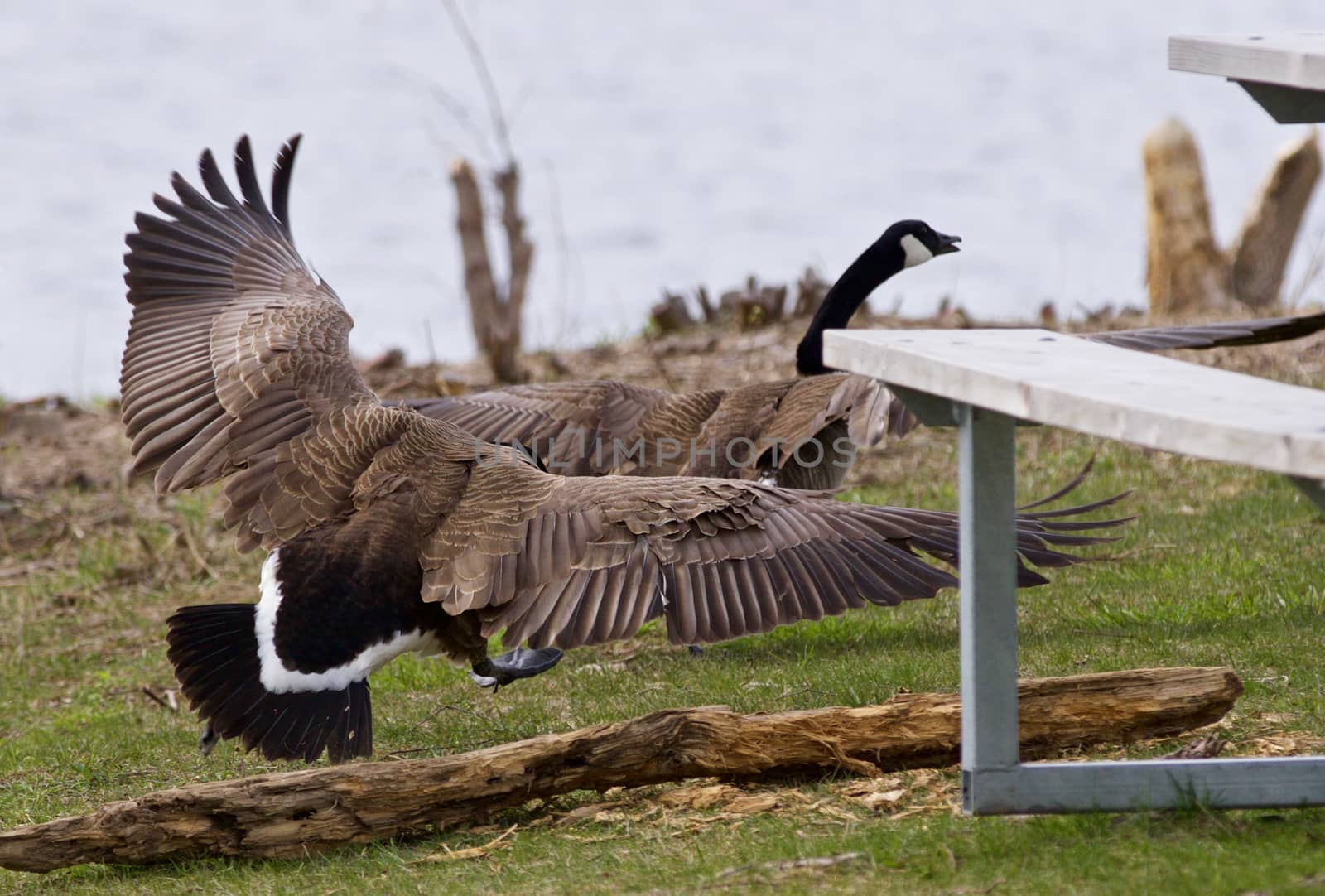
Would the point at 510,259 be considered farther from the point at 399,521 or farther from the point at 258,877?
the point at 258,877

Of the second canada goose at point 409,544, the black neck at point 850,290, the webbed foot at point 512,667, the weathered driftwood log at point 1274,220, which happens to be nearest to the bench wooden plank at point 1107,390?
the second canada goose at point 409,544

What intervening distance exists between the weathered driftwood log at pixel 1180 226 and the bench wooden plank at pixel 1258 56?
804 cm

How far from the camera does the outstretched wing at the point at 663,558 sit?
15.9 ft

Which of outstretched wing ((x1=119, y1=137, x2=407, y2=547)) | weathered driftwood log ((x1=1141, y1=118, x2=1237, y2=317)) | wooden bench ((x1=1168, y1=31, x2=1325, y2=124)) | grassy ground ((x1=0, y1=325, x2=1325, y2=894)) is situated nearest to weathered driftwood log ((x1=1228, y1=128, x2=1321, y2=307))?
weathered driftwood log ((x1=1141, y1=118, x2=1237, y2=317))

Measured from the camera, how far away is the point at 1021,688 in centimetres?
446

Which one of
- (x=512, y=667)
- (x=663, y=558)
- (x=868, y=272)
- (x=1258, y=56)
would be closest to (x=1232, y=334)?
(x=1258, y=56)

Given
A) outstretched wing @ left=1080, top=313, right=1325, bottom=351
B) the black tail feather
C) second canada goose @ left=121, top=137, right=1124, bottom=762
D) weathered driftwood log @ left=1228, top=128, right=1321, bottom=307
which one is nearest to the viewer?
the black tail feather

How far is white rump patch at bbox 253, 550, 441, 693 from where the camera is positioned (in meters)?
4.83

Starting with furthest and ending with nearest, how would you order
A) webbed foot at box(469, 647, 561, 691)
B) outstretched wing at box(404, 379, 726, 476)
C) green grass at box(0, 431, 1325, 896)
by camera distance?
outstretched wing at box(404, 379, 726, 476)
webbed foot at box(469, 647, 561, 691)
green grass at box(0, 431, 1325, 896)

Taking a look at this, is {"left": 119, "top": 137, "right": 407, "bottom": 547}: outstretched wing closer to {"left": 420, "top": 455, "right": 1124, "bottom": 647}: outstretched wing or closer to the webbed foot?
{"left": 420, "top": 455, "right": 1124, "bottom": 647}: outstretched wing

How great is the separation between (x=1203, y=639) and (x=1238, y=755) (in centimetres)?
142

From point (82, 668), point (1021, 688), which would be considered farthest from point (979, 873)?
point (82, 668)

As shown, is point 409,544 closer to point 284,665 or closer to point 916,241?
point 284,665

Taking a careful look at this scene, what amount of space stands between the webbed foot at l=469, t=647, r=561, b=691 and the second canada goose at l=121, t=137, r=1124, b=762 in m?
0.01
